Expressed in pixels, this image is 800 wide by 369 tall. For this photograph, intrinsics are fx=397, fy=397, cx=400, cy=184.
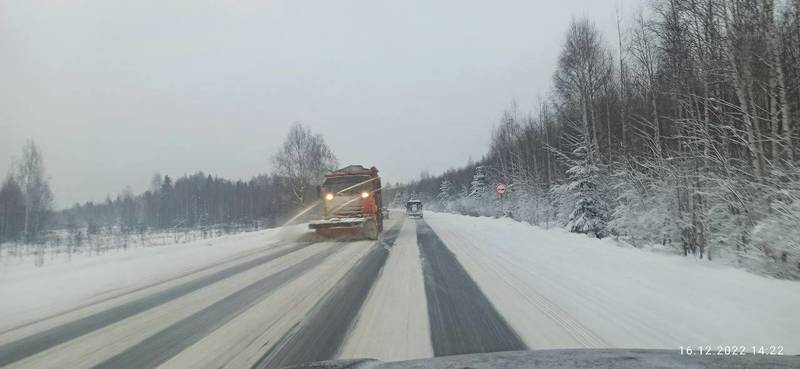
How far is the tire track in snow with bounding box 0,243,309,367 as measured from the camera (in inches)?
162

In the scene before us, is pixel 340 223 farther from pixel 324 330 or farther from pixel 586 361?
pixel 586 361

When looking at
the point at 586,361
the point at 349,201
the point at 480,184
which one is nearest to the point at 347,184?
the point at 349,201

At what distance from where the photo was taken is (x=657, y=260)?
827cm

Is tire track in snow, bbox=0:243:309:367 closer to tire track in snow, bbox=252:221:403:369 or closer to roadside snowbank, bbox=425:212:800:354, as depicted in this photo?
tire track in snow, bbox=252:221:403:369

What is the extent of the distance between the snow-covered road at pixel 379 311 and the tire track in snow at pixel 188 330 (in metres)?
0.02

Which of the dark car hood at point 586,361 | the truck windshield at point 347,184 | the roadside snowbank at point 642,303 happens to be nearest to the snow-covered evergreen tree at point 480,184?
the truck windshield at point 347,184

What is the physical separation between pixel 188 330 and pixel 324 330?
1.64m

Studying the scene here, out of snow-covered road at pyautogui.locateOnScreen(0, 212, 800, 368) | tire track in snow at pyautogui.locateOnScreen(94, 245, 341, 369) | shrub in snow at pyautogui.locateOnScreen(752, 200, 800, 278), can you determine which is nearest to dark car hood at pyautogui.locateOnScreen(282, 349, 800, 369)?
snow-covered road at pyautogui.locateOnScreen(0, 212, 800, 368)

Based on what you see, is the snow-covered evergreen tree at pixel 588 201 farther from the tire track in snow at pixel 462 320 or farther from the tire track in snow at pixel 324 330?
the tire track in snow at pixel 324 330

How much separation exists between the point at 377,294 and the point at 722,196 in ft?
23.0

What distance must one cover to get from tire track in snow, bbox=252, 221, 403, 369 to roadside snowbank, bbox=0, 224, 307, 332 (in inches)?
155

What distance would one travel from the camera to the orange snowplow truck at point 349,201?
671 inches

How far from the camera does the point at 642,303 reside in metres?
5.22

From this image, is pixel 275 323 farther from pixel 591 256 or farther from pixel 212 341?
pixel 591 256
